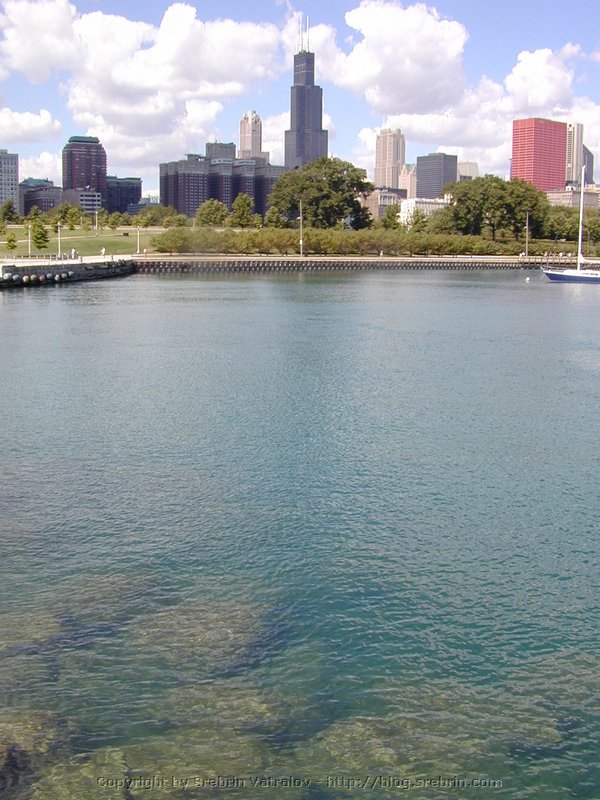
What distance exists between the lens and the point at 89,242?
114875 millimetres

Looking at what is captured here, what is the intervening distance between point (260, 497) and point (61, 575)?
4.70m

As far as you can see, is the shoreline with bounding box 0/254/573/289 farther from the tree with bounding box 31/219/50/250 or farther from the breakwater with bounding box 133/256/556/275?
the tree with bounding box 31/219/50/250

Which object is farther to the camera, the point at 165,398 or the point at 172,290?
the point at 172,290

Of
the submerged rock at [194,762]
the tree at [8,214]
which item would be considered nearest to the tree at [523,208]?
the tree at [8,214]

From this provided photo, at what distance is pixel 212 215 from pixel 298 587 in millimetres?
122288

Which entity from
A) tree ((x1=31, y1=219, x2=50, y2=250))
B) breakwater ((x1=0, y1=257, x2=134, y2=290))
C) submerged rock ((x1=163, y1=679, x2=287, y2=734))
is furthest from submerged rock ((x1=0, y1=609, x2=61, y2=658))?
tree ((x1=31, y1=219, x2=50, y2=250))

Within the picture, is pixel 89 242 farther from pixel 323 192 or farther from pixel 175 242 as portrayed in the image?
pixel 323 192

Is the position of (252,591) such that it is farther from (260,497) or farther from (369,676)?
(260,497)

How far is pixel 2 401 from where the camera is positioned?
25.7 metres

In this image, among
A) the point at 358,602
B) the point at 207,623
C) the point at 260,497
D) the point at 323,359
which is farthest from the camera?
the point at 323,359

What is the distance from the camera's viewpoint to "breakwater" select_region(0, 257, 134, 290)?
2805 inches

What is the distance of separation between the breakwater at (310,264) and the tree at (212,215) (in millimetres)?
21618

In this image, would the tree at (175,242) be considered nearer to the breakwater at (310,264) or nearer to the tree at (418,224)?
the breakwater at (310,264)

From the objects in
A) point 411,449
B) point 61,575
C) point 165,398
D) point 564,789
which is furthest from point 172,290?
point 564,789
